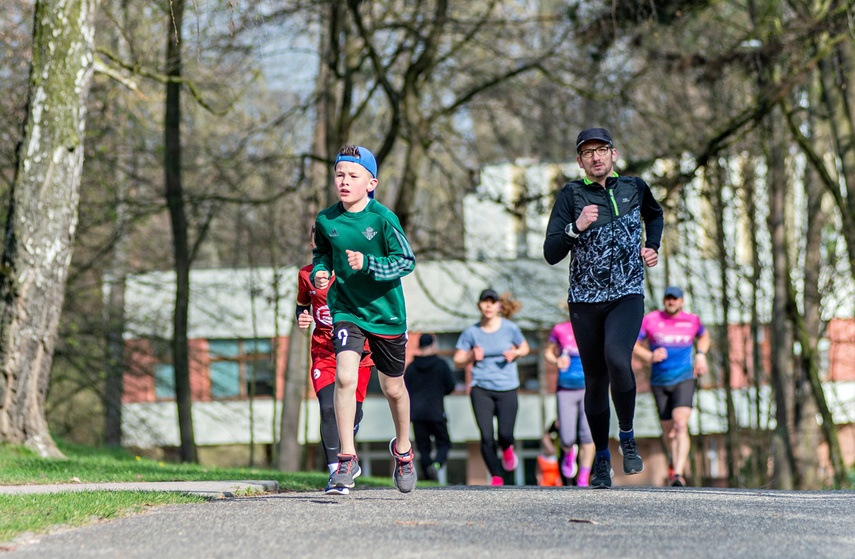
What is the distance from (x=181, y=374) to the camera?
20406 millimetres

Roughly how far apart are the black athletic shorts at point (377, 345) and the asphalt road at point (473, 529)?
31.4 inches

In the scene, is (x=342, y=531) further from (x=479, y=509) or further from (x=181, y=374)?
(x=181, y=374)

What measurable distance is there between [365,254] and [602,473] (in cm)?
241

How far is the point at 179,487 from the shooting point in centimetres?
868

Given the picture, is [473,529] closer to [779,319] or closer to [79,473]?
[79,473]

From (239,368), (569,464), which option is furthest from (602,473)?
(239,368)

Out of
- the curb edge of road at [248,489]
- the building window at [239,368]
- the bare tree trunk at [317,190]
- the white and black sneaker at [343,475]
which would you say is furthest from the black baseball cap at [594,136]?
the building window at [239,368]

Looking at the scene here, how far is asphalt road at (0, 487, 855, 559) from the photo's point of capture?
212 inches

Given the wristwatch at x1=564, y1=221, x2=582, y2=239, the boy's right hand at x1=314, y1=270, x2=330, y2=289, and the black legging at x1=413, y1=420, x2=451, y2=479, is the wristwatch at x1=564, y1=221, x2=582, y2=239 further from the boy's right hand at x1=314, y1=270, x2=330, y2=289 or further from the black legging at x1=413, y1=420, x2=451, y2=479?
the black legging at x1=413, y1=420, x2=451, y2=479

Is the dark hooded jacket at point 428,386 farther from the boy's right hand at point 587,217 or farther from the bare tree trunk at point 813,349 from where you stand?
the bare tree trunk at point 813,349

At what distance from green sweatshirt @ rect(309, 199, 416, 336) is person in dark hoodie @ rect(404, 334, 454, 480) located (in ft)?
19.9

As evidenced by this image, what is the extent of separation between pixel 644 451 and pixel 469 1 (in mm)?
21215

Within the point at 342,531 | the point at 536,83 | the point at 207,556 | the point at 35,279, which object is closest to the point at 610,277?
the point at 342,531

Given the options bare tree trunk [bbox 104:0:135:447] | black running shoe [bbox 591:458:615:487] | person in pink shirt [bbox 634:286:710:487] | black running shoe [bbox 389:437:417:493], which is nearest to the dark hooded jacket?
person in pink shirt [bbox 634:286:710:487]
